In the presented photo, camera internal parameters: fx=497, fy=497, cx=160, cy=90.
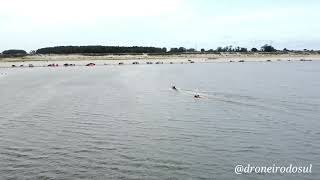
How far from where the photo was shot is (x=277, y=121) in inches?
1658

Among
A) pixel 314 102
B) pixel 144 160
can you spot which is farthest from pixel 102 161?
pixel 314 102

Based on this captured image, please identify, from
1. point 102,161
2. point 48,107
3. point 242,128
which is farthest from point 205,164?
point 48,107

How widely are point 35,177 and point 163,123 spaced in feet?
58.0

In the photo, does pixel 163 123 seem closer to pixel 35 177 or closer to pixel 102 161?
pixel 102 161

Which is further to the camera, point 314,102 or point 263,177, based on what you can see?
point 314,102

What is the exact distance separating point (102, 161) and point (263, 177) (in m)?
9.29

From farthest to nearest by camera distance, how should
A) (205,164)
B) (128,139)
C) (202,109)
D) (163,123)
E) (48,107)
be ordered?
(48,107)
(202,109)
(163,123)
(128,139)
(205,164)

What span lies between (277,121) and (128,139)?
14.2 meters

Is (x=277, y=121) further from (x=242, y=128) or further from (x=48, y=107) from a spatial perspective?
(x=48, y=107)

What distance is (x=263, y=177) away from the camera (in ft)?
82.8

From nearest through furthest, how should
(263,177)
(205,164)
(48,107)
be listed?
(263,177) → (205,164) → (48,107)

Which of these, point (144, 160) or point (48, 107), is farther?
point (48, 107)

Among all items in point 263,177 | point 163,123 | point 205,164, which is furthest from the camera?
point 163,123

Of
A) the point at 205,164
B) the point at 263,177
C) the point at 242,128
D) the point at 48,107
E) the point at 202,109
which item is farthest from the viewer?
the point at 48,107
